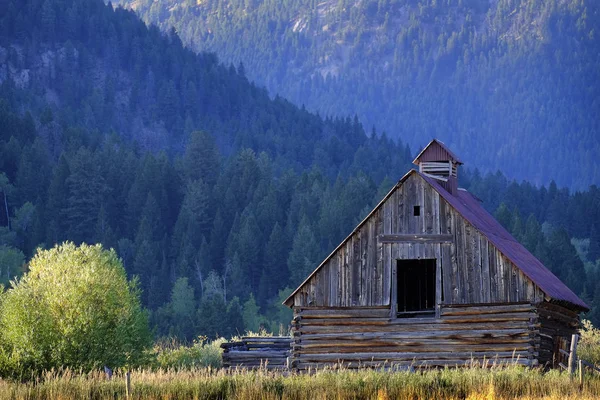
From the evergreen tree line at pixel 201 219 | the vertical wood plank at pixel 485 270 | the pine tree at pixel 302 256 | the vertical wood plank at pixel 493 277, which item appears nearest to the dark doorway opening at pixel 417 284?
the vertical wood plank at pixel 485 270

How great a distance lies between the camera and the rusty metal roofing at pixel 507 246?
37.5 meters

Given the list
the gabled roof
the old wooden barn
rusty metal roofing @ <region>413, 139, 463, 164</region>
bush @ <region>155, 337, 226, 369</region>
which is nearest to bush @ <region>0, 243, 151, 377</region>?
bush @ <region>155, 337, 226, 369</region>

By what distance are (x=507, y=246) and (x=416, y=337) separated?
15.1 ft

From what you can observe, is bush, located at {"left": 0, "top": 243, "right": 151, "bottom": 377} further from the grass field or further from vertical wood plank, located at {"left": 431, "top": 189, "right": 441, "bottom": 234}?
vertical wood plank, located at {"left": 431, "top": 189, "right": 441, "bottom": 234}

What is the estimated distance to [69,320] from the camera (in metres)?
46.4

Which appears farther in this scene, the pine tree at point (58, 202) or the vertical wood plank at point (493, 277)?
the pine tree at point (58, 202)

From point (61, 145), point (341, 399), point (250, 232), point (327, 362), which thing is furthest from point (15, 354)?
point (61, 145)

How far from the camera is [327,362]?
131 feet

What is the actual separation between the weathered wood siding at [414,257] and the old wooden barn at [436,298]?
0.03 m

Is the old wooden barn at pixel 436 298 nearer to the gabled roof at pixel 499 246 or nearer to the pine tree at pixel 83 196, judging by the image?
the gabled roof at pixel 499 246

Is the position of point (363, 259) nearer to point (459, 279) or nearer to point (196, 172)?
point (459, 279)

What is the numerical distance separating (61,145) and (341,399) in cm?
15570

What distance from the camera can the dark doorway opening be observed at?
4512 cm

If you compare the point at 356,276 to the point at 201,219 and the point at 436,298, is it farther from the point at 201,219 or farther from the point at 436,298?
the point at 201,219
